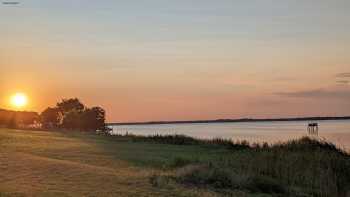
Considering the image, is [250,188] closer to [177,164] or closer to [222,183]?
[222,183]

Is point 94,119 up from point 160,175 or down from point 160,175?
up

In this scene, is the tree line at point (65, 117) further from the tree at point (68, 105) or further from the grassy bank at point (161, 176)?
the grassy bank at point (161, 176)

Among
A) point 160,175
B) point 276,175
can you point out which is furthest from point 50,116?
point 160,175

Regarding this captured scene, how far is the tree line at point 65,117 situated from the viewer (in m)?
88.5

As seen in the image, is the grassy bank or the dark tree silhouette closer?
the grassy bank

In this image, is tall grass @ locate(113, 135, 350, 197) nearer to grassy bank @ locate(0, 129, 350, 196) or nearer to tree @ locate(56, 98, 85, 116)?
grassy bank @ locate(0, 129, 350, 196)

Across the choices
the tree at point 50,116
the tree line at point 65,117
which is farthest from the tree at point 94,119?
the tree at point 50,116

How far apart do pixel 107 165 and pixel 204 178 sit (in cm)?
526

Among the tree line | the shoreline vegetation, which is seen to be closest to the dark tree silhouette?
the tree line

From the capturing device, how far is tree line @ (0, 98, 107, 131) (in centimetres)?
8850

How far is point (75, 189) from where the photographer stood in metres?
16.5

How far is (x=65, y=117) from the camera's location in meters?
92.9

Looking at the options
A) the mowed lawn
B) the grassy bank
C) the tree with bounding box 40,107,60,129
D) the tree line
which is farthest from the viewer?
the tree with bounding box 40,107,60,129

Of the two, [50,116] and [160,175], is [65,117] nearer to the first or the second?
[50,116]
